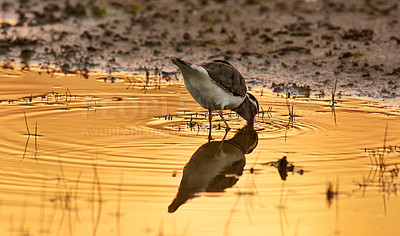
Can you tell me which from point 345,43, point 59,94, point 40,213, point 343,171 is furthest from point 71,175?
point 345,43

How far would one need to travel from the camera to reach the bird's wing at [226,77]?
8.48 m

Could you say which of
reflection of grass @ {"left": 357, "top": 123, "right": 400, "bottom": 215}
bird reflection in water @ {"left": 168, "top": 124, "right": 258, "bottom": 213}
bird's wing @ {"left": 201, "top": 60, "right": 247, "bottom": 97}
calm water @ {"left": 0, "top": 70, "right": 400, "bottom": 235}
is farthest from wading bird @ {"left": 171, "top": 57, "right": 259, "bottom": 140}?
reflection of grass @ {"left": 357, "top": 123, "right": 400, "bottom": 215}

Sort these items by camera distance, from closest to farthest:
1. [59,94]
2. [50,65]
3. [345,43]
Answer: [59,94] < [50,65] < [345,43]

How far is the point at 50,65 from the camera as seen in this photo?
13016 mm

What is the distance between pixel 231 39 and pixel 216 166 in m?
7.68

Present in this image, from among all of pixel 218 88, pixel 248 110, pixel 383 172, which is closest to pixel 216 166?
pixel 383 172

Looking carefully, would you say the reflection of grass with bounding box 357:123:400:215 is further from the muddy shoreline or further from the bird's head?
the muddy shoreline

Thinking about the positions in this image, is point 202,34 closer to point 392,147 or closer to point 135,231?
point 392,147

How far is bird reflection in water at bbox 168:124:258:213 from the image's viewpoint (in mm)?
6087

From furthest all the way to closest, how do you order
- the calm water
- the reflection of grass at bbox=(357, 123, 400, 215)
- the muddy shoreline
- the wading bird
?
the muddy shoreline → the wading bird → the reflection of grass at bbox=(357, 123, 400, 215) → the calm water

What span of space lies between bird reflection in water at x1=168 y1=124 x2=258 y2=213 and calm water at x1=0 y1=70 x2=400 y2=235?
0.05ft

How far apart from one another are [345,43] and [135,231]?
32.8 feet

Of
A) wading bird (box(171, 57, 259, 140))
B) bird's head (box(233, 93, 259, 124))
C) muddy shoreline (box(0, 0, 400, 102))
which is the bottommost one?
bird's head (box(233, 93, 259, 124))

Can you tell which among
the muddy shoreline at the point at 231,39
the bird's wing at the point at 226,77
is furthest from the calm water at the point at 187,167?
the muddy shoreline at the point at 231,39
